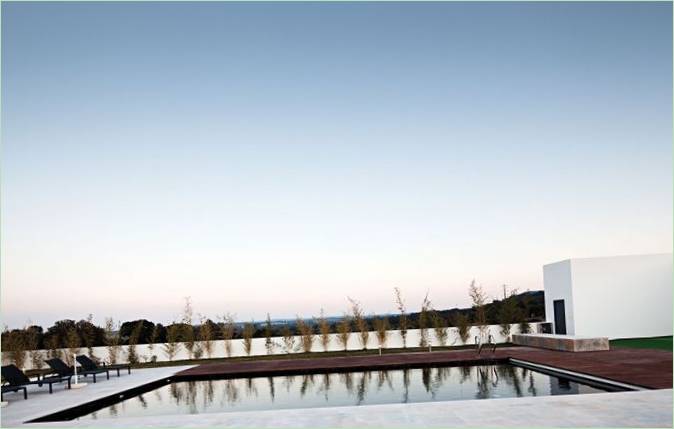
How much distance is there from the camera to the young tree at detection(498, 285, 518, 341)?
62.0 feet

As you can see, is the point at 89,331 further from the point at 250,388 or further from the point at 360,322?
the point at 250,388

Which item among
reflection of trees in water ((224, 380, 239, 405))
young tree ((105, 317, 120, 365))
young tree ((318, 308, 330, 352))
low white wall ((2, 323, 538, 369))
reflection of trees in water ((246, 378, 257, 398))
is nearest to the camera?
reflection of trees in water ((224, 380, 239, 405))

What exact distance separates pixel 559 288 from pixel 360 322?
18.2 ft

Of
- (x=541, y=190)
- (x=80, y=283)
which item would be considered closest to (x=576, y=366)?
(x=541, y=190)

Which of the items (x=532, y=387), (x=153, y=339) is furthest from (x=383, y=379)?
(x=153, y=339)

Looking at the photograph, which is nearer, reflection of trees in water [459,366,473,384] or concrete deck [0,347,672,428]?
concrete deck [0,347,672,428]

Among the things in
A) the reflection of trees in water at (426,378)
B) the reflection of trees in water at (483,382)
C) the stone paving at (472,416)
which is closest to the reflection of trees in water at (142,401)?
the stone paving at (472,416)

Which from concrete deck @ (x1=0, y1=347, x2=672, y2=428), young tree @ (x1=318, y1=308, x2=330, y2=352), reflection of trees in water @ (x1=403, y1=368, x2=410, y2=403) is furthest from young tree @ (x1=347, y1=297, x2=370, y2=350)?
concrete deck @ (x1=0, y1=347, x2=672, y2=428)

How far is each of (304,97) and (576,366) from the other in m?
7.71

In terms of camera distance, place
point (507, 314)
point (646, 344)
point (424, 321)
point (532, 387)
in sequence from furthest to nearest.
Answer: point (424, 321), point (507, 314), point (646, 344), point (532, 387)

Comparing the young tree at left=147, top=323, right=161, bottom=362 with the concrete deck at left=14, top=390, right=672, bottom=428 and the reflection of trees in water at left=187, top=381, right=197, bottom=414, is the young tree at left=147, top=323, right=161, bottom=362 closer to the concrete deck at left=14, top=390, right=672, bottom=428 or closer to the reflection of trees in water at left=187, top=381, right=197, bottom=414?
the reflection of trees in water at left=187, top=381, right=197, bottom=414

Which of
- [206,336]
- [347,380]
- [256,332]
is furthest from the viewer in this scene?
[256,332]

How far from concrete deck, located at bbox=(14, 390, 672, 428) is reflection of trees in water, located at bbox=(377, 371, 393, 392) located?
3.17 metres

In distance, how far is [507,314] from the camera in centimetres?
1927
